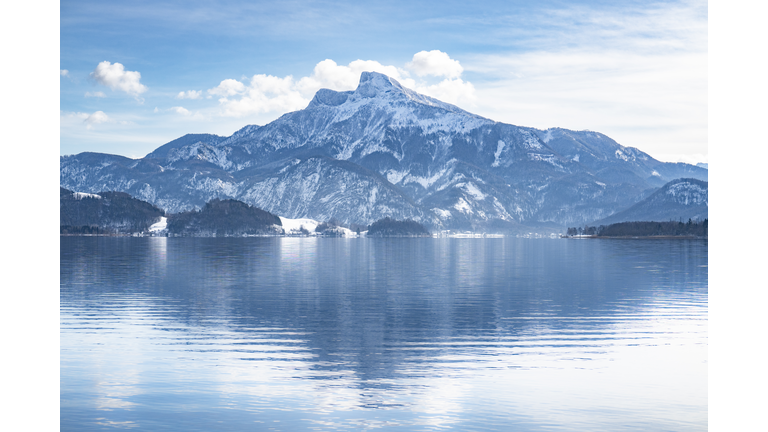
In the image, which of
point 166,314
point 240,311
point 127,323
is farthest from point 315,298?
point 127,323

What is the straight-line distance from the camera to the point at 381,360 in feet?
149

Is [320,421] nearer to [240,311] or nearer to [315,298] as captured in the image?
[240,311]

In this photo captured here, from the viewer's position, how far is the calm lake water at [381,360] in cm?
3278

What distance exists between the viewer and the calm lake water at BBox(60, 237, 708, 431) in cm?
3278

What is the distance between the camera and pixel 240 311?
7100 cm

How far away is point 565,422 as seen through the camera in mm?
32062
